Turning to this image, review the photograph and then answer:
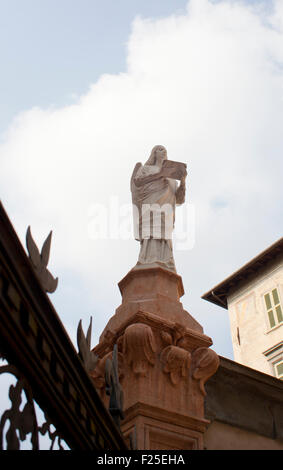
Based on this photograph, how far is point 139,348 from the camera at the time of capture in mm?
4223

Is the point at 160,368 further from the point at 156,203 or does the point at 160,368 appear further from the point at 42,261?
the point at 42,261

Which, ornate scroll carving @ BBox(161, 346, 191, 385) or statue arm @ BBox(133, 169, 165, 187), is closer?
ornate scroll carving @ BBox(161, 346, 191, 385)

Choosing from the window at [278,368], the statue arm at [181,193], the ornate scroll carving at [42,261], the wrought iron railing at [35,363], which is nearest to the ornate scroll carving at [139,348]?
the statue arm at [181,193]

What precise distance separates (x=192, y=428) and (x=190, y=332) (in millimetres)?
781

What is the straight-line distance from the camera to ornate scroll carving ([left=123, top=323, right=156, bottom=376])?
4215 mm

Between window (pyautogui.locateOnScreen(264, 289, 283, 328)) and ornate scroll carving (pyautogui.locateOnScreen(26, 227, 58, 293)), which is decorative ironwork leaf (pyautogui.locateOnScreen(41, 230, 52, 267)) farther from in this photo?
window (pyautogui.locateOnScreen(264, 289, 283, 328))

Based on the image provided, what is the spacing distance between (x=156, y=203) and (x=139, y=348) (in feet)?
6.78

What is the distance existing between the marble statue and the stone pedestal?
0.66 m

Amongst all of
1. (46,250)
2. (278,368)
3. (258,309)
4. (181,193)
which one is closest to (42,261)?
(46,250)

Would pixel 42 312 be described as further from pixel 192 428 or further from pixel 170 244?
pixel 170 244

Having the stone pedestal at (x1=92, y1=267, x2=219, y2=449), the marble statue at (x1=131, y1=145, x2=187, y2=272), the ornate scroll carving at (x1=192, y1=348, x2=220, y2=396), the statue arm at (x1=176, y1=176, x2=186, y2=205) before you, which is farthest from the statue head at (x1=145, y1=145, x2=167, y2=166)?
the ornate scroll carving at (x1=192, y1=348, x2=220, y2=396)

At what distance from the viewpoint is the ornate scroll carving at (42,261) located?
1.62m

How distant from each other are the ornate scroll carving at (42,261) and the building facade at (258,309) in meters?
16.7
